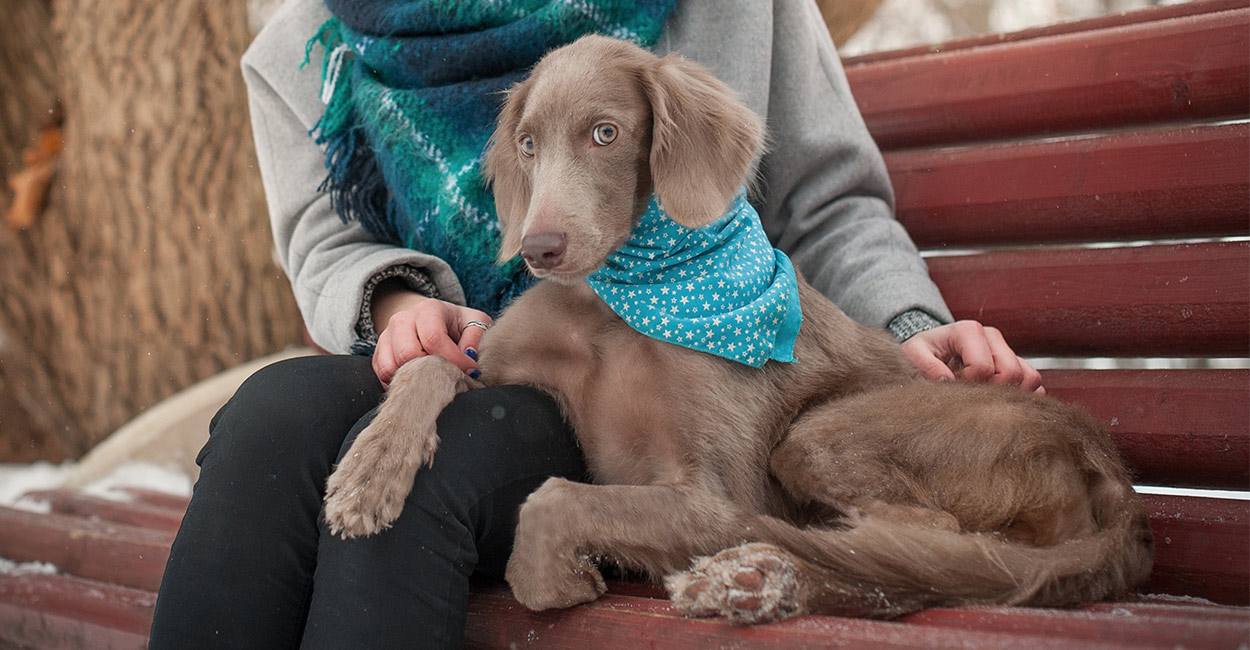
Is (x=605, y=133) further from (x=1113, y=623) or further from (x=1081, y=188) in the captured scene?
(x=1081, y=188)

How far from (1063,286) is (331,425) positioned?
6.44 feet

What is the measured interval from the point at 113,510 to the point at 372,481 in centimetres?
194

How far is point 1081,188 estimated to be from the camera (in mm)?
2666

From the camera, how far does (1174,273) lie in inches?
96.4

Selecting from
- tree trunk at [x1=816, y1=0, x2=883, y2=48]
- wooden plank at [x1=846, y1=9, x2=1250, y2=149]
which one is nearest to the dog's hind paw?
wooden plank at [x1=846, y1=9, x2=1250, y2=149]

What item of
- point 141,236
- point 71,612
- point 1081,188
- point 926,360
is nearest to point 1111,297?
point 1081,188

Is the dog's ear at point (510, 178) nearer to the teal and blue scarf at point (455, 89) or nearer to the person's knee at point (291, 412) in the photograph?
the teal and blue scarf at point (455, 89)

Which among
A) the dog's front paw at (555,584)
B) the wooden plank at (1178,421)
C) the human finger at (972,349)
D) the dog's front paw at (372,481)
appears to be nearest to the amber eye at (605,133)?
the dog's front paw at (372,481)

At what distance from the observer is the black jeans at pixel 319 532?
1574 millimetres

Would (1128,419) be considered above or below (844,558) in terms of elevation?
below

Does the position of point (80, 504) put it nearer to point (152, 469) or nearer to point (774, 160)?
point (152, 469)

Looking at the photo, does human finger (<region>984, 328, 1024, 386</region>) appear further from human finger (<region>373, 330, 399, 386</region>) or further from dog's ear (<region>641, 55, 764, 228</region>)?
human finger (<region>373, 330, 399, 386</region>)

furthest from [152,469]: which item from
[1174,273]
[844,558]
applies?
[1174,273]

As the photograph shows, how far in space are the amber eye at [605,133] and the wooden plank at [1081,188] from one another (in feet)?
4.40
